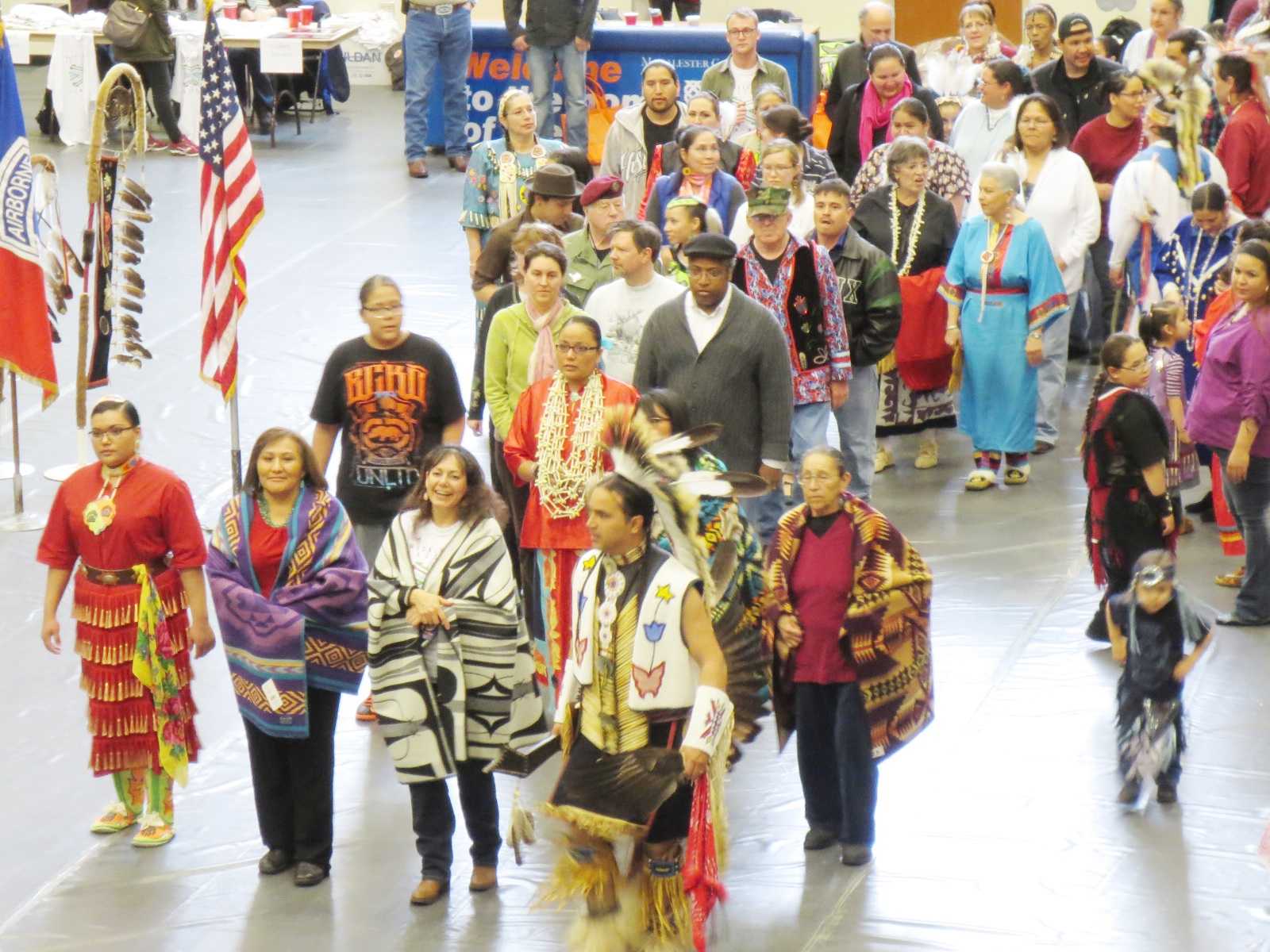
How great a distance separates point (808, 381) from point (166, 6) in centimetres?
1090

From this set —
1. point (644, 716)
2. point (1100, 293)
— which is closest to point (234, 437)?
point (644, 716)

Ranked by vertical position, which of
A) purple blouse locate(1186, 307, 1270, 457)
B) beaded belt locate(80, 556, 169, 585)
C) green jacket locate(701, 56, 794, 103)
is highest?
green jacket locate(701, 56, 794, 103)

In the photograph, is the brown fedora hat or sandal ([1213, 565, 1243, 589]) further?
the brown fedora hat

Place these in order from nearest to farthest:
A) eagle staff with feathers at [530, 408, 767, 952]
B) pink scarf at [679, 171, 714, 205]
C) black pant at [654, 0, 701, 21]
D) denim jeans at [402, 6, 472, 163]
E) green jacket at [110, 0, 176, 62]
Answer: eagle staff with feathers at [530, 408, 767, 952] → pink scarf at [679, 171, 714, 205] → denim jeans at [402, 6, 472, 163] → green jacket at [110, 0, 176, 62] → black pant at [654, 0, 701, 21]

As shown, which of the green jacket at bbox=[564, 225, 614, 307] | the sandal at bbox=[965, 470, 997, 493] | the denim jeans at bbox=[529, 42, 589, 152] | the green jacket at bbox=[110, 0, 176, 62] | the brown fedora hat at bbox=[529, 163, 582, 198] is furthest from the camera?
the green jacket at bbox=[110, 0, 176, 62]

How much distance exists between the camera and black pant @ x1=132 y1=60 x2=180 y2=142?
17.1 meters

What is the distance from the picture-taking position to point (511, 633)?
18.3 ft

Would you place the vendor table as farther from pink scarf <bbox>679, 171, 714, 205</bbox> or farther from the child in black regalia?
the child in black regalia

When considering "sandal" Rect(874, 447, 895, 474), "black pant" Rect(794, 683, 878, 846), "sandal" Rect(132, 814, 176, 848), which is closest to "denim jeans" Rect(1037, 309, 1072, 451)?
"sandal" Rect(874, 447, 895, 474)

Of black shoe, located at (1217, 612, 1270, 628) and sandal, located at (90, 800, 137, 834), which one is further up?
black shoe, located at (1217, 612, 1270, 628)

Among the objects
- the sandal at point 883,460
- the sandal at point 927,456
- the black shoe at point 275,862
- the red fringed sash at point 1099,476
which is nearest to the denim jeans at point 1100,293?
the sandal at point 927,456

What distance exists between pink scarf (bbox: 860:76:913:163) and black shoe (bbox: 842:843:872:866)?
21.0 feet

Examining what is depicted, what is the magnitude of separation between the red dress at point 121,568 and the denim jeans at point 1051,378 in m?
4.89

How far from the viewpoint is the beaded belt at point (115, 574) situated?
5.96 m
